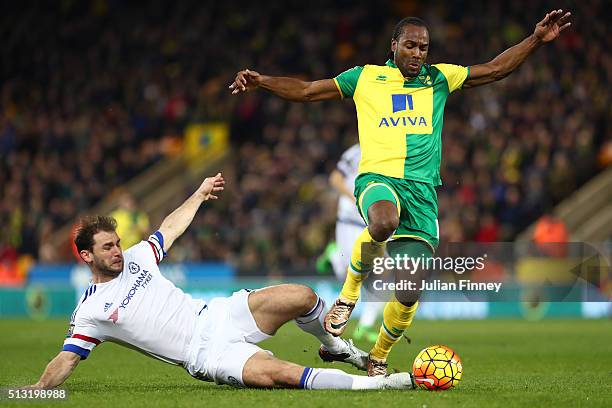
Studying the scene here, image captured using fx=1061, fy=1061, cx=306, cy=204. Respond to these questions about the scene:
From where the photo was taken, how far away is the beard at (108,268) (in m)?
7.19

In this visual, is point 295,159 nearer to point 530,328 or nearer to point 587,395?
point 530,328

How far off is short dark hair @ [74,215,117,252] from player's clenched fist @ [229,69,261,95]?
4.61 ft

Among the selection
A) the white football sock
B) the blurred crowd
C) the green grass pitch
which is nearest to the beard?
the green grass pitch

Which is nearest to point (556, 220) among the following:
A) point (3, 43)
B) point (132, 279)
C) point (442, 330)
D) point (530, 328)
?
point (530, 328)

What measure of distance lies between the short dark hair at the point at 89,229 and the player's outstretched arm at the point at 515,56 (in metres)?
2.98

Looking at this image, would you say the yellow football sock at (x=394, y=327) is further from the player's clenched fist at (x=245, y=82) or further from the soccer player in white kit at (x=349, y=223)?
the soccer player in white kit at (x=349, y=223)

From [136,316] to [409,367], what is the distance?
3.36 meters

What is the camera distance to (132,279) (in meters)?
7.31

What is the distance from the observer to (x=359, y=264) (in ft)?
25.4

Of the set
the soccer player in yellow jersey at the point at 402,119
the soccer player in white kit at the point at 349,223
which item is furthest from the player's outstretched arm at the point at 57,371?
the soccer player in white kit at the point at 349,223

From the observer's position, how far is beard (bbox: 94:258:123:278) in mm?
7191

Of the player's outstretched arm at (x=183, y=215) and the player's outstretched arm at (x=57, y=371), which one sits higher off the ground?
the player's outstretched arm at (x=183, y=215)

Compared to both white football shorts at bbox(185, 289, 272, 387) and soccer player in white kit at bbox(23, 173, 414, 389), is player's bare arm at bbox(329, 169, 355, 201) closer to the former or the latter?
soccer player in white kit at bbox(23, 173, 414, 389)

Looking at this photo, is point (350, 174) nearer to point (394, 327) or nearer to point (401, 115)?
point (401, 115)
